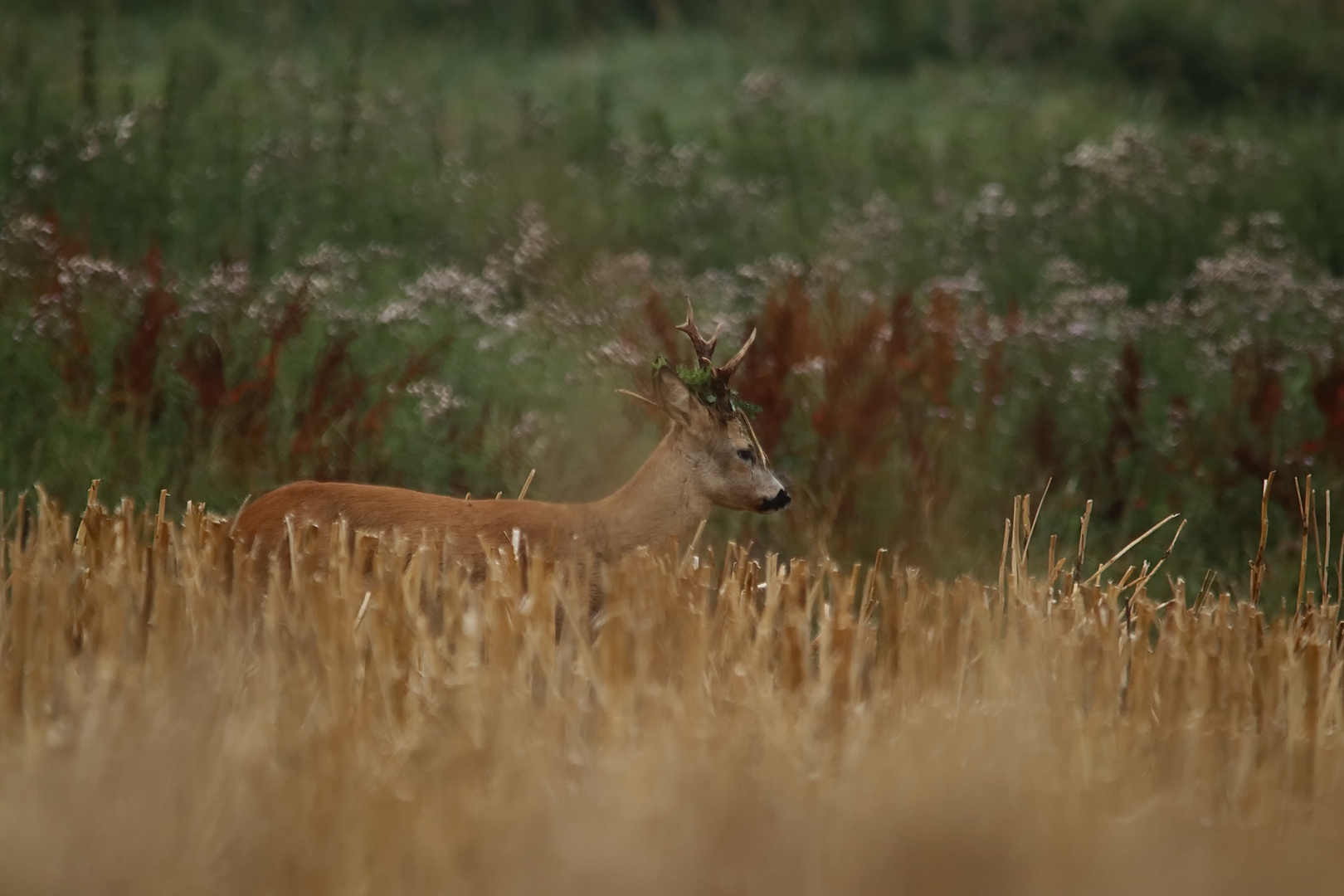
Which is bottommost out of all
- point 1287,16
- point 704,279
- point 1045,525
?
point 1045,525

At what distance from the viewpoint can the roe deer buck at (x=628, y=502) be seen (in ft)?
17.0

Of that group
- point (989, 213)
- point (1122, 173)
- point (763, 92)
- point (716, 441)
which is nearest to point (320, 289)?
point (716, 441)

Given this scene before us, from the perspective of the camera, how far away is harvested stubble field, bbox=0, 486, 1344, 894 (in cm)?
313

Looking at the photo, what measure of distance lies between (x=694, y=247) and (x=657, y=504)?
7.04 metres

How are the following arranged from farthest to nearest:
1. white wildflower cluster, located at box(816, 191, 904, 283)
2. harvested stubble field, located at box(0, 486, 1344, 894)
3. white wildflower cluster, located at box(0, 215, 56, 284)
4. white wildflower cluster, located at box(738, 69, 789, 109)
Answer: white wildflower cluster, located at box(738, 69, 789, 109)
white wildflower cluster, located at box(816, 191, 904, 283)
white wildflower cluster, located at box(0, 215, 56, 284)
harvested stubble field, located at box(0, 486, 1344, 894)

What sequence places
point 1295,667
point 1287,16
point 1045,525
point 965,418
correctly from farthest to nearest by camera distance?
point 1287,16 < point 965,418 < point 1045,525 < point 1295,667

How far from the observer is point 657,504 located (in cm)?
541

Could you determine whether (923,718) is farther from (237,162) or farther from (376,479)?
(237,162)

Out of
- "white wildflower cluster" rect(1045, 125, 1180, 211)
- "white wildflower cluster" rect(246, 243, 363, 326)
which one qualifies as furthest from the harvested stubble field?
"white wildflower cluster" rect(1045, 125, 1180, 211)

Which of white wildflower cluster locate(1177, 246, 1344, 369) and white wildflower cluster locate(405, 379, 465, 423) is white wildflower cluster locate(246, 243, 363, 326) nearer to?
white wildflower cluster locate(405, 379, 465, 423)

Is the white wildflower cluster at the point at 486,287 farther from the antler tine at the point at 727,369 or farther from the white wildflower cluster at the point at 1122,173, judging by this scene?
the white wildflower cluster at the point at 1122,173

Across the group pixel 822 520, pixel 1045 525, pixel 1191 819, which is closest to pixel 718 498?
pixel 822 520

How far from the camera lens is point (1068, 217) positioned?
42.0 ft

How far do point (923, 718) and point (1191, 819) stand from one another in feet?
1.91
